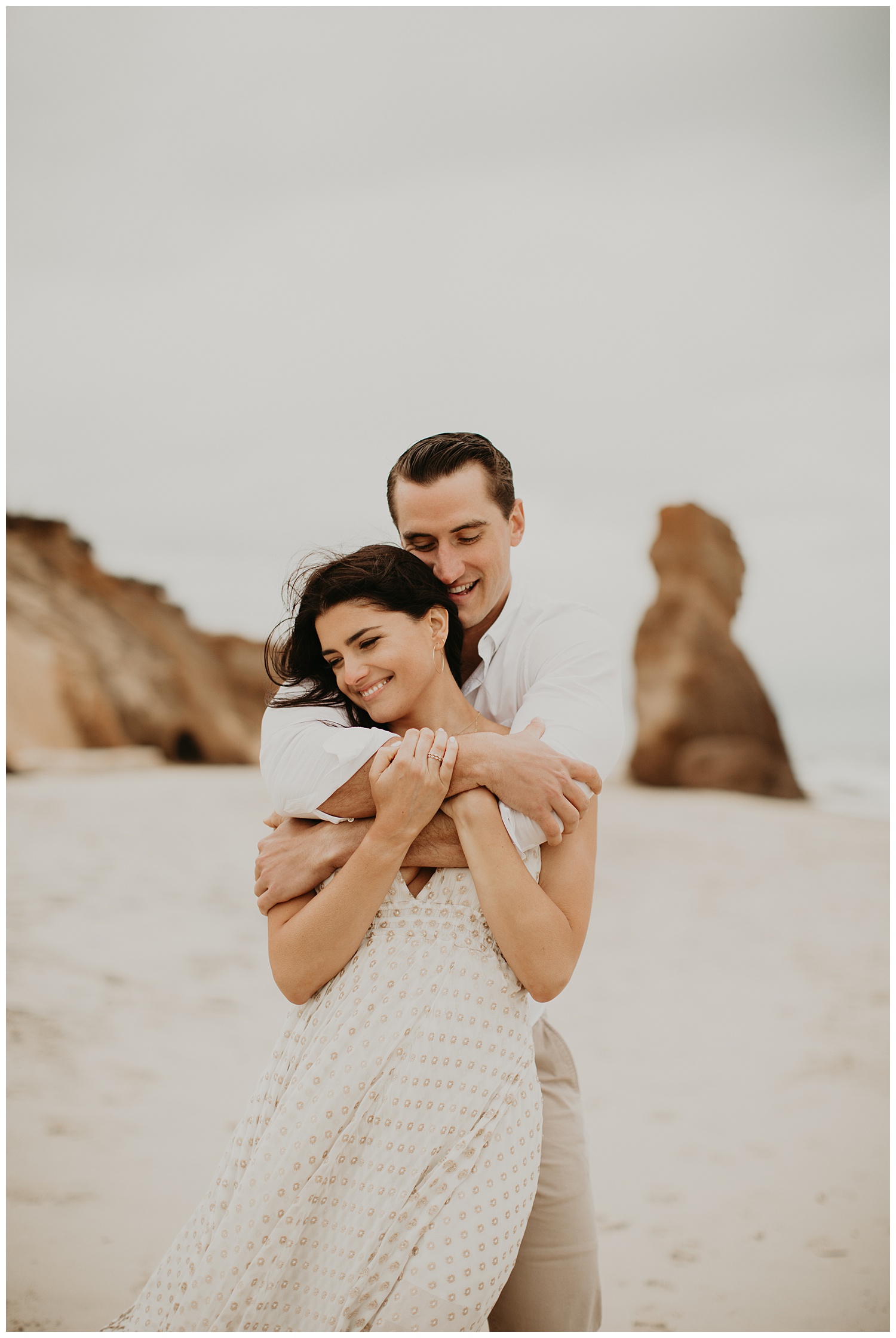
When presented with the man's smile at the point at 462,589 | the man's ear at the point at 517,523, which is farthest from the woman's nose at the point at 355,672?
the man's ear at the point at 517,523

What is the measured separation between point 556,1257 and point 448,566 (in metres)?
1.22

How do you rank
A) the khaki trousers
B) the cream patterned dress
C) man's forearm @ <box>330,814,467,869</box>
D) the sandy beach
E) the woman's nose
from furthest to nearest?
the sandy beach < the khaki trousers < the woman's nose < man's forearm @ <box>330,814,467,869</box> < the cream patterned dress

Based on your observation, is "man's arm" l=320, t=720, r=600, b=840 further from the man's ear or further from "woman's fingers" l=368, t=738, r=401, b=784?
the man's ear

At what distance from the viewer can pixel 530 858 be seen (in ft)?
4.48

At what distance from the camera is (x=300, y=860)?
1.37 meters

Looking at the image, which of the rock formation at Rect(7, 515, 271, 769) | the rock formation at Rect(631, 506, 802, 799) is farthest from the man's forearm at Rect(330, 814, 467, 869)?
the rock formation at Rect(631, 506, 802, 799)

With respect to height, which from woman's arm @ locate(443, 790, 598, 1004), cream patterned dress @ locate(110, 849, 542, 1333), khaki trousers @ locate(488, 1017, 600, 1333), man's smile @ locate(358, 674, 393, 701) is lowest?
khaki trousers @ locate(488, 1017, 600, 1333)

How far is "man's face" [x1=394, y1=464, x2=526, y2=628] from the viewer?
173 centimetres

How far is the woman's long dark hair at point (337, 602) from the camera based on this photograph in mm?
1445

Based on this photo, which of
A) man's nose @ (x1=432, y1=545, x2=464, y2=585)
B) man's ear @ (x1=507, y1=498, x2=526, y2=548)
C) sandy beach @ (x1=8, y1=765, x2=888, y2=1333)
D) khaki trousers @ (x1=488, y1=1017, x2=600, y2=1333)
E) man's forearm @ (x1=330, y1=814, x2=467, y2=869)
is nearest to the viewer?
man's forearm @ (x1=330, y1=814, x2=467, y2=869)

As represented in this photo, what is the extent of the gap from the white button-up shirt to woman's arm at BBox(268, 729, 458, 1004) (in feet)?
0.26

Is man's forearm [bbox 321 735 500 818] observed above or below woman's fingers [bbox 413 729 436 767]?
below

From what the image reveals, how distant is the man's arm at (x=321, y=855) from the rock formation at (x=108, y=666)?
8120mm

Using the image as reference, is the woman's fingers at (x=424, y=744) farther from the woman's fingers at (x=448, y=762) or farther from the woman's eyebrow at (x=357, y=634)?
the woman's eyebrow at (x=357, y=634)
